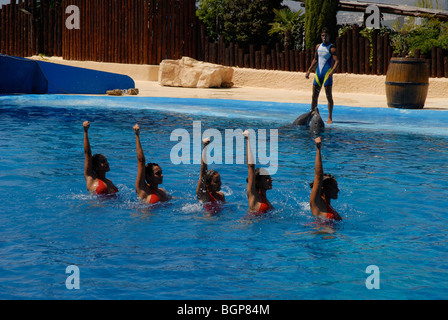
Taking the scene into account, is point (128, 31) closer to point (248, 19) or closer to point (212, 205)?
point (248, 19)

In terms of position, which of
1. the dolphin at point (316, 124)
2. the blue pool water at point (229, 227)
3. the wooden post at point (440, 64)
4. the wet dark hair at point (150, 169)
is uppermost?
Result: the wooden post at point (440, 64)

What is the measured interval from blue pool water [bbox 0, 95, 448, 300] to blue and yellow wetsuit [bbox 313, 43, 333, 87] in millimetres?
1356

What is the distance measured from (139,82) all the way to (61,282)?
17.0 metres

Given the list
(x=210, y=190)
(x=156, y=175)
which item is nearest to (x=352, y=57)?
(x=210, y=190)

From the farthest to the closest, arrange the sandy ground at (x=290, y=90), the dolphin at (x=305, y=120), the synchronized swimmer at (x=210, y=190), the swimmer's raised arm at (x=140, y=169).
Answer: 1. the sandy ground at (x=290, y=90)
2. the dolphin at (x=305, y=120)
3. the synchronized swimmer at (x=210, y=190)
4. the swimmer's raised arm at (x=140, y=169)

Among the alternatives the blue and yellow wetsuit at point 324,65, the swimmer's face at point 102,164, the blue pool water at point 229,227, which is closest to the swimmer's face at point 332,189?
the blue pool water at point 229,227

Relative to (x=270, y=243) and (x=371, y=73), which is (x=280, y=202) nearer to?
(x=270, y=243)

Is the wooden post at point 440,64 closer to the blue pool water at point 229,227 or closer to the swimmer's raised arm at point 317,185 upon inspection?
the blue pool water at point 229,227

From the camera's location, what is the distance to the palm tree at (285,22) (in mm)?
21397

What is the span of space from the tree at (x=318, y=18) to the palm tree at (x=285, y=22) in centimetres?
175

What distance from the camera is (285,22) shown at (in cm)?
2209

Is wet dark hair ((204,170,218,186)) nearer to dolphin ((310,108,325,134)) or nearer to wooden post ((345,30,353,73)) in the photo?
dolphin ((310,108,325,134))

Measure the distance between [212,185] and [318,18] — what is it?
13.8 metres

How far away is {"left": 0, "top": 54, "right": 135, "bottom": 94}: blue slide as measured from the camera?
59.0ft
